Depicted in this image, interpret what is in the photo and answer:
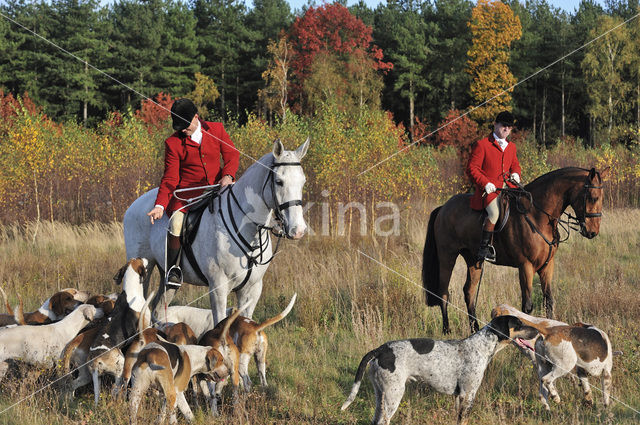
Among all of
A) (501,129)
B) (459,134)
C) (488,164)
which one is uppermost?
(459,134)

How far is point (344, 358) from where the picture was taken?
271 inches

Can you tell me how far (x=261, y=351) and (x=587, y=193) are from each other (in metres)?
4.24

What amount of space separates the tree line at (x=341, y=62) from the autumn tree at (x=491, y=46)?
0.08 meters

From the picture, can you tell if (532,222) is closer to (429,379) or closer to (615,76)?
(429,379)

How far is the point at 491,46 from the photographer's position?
4106 cm

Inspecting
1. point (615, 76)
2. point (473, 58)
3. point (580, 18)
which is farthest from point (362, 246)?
point (580, 18)

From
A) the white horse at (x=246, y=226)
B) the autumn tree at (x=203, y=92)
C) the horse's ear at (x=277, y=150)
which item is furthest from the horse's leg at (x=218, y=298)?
the autumn tree at (x=203, y=92)

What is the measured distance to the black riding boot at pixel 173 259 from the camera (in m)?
6.27

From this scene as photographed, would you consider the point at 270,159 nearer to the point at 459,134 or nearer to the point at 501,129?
the point at 501,129

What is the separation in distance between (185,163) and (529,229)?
4170 millimetres

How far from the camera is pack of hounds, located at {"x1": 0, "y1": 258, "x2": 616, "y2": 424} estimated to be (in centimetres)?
475

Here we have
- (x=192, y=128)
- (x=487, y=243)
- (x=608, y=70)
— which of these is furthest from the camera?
(x=608, y=70)

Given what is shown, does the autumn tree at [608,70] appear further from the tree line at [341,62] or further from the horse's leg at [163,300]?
the horse's leg at [163,300]

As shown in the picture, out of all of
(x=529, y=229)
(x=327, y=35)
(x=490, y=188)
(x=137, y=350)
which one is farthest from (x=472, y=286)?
(x=327, y=35)
